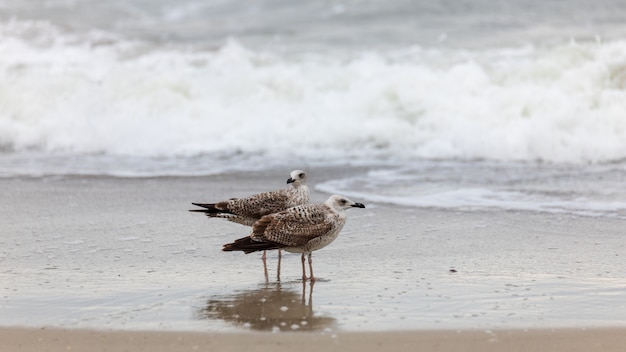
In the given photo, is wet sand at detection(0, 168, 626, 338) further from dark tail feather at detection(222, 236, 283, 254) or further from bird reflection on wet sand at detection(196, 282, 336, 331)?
dark tail feather at detection(222, 236, 283, 254)

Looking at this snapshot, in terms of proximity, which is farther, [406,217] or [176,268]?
[406,217]

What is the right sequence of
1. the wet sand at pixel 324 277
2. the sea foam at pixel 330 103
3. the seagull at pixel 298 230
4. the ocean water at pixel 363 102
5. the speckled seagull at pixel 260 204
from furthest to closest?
the sea foam at pixel 330 103, the ocean water at pixel 363 102, the speckled seagull at pixel 260 204, the seagull at pixel 298 230, the wet sand at pixel 324 277

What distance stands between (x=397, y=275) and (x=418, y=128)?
6.30m

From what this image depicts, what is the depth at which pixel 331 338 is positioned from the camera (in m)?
4.48

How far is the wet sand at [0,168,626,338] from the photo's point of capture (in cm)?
467

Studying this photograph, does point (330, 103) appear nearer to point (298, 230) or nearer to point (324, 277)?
point (324, 277)

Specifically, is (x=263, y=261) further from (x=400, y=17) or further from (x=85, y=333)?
(x=400, y=17)

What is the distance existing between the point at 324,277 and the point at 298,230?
0.38 m

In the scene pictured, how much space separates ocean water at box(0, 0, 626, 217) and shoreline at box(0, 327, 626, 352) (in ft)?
10.8

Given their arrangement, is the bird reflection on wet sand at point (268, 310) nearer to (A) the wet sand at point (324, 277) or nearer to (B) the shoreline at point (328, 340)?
(A) the wet sand at point (324, 277)

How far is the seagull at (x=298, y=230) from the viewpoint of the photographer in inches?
215

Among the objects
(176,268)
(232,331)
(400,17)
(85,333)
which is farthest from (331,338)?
(400,17)

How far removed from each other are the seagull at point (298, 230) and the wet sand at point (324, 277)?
9.7 inches

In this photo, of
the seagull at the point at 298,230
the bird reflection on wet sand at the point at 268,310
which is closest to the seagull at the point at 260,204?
the seagull at the point at 298,230
